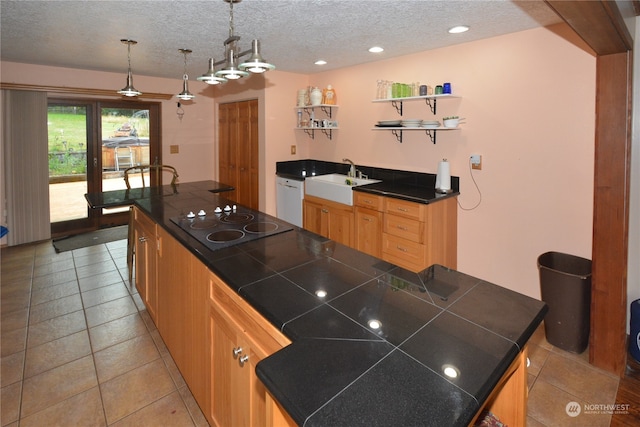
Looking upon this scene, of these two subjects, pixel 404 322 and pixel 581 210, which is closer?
pixel 404 322

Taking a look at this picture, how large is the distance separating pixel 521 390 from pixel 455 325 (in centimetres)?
36

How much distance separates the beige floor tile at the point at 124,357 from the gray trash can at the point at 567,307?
9.06 ft

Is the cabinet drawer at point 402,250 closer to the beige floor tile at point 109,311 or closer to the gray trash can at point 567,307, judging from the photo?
the gray trash can at point 567,307

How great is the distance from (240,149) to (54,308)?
10.2 ft

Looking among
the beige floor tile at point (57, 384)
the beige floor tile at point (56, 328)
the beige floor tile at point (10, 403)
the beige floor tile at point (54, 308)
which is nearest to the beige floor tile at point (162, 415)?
the beige floor tile at point (57, 384)

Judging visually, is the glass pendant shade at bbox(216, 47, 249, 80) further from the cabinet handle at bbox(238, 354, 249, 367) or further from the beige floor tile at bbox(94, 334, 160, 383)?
the beige floor tile at bbox(94, 334, 160, 383)

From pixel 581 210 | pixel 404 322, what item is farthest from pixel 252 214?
pixel 581 210

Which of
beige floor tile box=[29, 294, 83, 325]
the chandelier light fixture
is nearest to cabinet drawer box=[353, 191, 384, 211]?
the chandelier light fixture

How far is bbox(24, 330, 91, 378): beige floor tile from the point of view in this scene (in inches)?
89.4

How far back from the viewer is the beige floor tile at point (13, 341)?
7.94ft

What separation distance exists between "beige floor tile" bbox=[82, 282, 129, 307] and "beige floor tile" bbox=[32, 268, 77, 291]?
19.0 inches

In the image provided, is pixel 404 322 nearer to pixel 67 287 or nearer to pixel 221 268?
pixel 221 268

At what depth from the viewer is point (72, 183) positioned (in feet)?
16.7

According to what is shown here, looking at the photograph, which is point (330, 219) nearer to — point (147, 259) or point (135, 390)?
point (147, 259)
